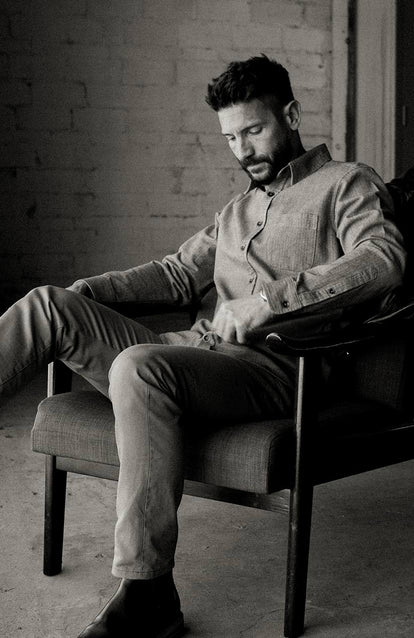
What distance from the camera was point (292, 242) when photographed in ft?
7.20

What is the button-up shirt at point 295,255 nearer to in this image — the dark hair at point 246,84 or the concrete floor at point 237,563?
the dark hair at point 246,84

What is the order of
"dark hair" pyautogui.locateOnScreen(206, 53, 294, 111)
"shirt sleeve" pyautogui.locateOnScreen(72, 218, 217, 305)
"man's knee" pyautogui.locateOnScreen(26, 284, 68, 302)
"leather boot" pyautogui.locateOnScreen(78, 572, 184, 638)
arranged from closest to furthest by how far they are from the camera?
"leather boot" pyautogui.locateOnScreen(78, 572, 184, 638) → "man's knee" pyautogui.locateOnScreen(26, 284, 68, 302) → "dark hair" pyautogui.locateOnScreen(206, 53, 294, 111) → "shirt sleeve" pyautogui.locateOnScreen(72, 218, 217, 305)

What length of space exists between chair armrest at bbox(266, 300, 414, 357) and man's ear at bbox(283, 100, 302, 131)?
57 cm

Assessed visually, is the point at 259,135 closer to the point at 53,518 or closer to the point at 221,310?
the point at 221,310

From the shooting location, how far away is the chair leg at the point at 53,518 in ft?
7.34

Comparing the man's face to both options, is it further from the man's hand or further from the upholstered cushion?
the upholstered cushion

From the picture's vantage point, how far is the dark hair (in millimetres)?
2215

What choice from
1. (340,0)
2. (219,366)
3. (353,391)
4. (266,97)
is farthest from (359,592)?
(340,0)

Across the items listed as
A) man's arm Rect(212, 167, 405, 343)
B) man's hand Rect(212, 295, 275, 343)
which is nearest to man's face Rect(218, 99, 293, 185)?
man's arm Rect(212, 167, 405, 343)

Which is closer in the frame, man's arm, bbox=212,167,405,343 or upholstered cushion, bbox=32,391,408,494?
upholstered cushion, bbox=32,391,408,494

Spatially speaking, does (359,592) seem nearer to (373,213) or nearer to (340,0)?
(373,213)

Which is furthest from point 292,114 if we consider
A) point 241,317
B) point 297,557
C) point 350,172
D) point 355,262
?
point 297,557

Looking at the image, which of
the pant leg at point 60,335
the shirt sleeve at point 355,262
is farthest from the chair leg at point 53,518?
the shirt sleeve at point 355,262

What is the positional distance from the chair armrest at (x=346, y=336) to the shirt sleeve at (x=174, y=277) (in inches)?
26.5
